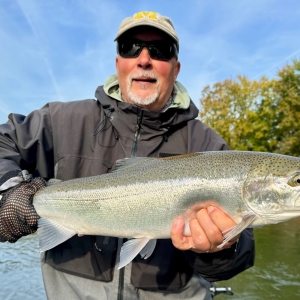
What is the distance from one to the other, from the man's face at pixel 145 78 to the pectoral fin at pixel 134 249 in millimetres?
1396

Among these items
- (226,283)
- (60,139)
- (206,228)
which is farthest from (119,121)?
(226,283)

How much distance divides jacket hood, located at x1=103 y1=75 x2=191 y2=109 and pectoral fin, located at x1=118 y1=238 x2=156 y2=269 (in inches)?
54.5

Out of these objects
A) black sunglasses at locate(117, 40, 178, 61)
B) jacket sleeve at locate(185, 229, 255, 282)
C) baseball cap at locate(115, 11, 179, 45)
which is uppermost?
baseball cap at locate(115, 11, 179, 45)

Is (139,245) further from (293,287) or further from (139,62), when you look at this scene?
(293,287)

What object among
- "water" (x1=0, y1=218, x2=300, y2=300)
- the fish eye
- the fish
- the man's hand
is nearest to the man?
the man's hand

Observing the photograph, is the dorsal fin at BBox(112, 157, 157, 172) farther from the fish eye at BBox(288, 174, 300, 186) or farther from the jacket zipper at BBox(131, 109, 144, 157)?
the fish eye at BBox(288, 174, 300, 186)

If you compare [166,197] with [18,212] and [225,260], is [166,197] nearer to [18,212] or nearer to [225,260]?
[225,260]

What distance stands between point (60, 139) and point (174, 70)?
4.81ft

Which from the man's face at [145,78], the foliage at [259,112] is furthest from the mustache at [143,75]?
the foliage at [259,112]

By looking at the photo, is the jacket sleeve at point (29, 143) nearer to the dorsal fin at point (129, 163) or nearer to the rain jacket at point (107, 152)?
the rain jacket at point (107, 152)

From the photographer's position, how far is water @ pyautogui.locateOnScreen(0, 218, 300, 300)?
6.11 m

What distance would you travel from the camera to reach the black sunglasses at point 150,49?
3.52 meters

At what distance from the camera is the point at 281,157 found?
2.71m

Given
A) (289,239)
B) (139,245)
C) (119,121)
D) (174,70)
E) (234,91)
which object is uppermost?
(234,91)
